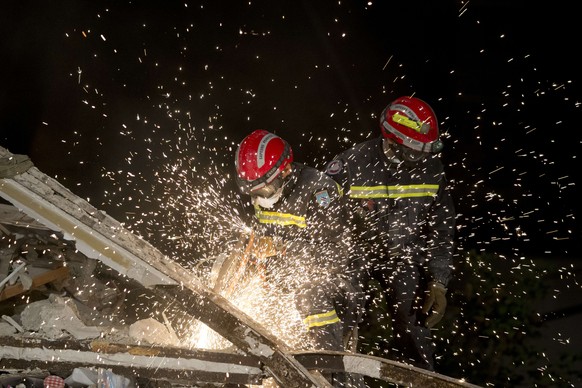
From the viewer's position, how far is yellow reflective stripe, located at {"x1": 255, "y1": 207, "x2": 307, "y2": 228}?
3678 mm

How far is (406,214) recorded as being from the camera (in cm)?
424

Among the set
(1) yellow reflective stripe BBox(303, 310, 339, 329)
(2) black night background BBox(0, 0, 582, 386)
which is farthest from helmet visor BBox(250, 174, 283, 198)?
(2) black night background BBox(0, 0, 582, 386)

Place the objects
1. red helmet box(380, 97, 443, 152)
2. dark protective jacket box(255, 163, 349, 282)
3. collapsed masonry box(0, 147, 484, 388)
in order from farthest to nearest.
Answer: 1. red helmet box(380, 97, 443, 152)
2. dark protective jacket box(255, 163, 349, 282)
3. collapsed masonry box(0, 147, 484, 388)

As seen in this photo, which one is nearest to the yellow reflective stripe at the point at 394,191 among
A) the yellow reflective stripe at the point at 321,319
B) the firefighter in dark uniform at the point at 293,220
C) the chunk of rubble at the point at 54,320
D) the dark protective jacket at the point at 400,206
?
the dark protective jacket at the point at 400,206

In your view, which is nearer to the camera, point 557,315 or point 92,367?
point 92,367

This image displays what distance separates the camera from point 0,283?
327 centimetres

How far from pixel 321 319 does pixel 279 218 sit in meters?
0.86

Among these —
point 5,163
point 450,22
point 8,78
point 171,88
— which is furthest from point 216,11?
point 5,163

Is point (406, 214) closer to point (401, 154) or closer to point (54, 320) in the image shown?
point (401, 154)

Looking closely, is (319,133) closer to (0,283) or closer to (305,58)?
(305,58)

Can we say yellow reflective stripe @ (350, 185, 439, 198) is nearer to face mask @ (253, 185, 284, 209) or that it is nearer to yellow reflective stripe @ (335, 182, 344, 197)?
yellow reflective stripe @ (335, 182, 344, 197)

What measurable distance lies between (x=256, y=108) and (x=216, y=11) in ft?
5.81

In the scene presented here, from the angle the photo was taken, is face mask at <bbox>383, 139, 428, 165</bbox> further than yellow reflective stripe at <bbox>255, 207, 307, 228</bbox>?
Yes

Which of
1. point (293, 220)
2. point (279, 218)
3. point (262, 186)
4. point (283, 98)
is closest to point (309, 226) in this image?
point (293, 220)
